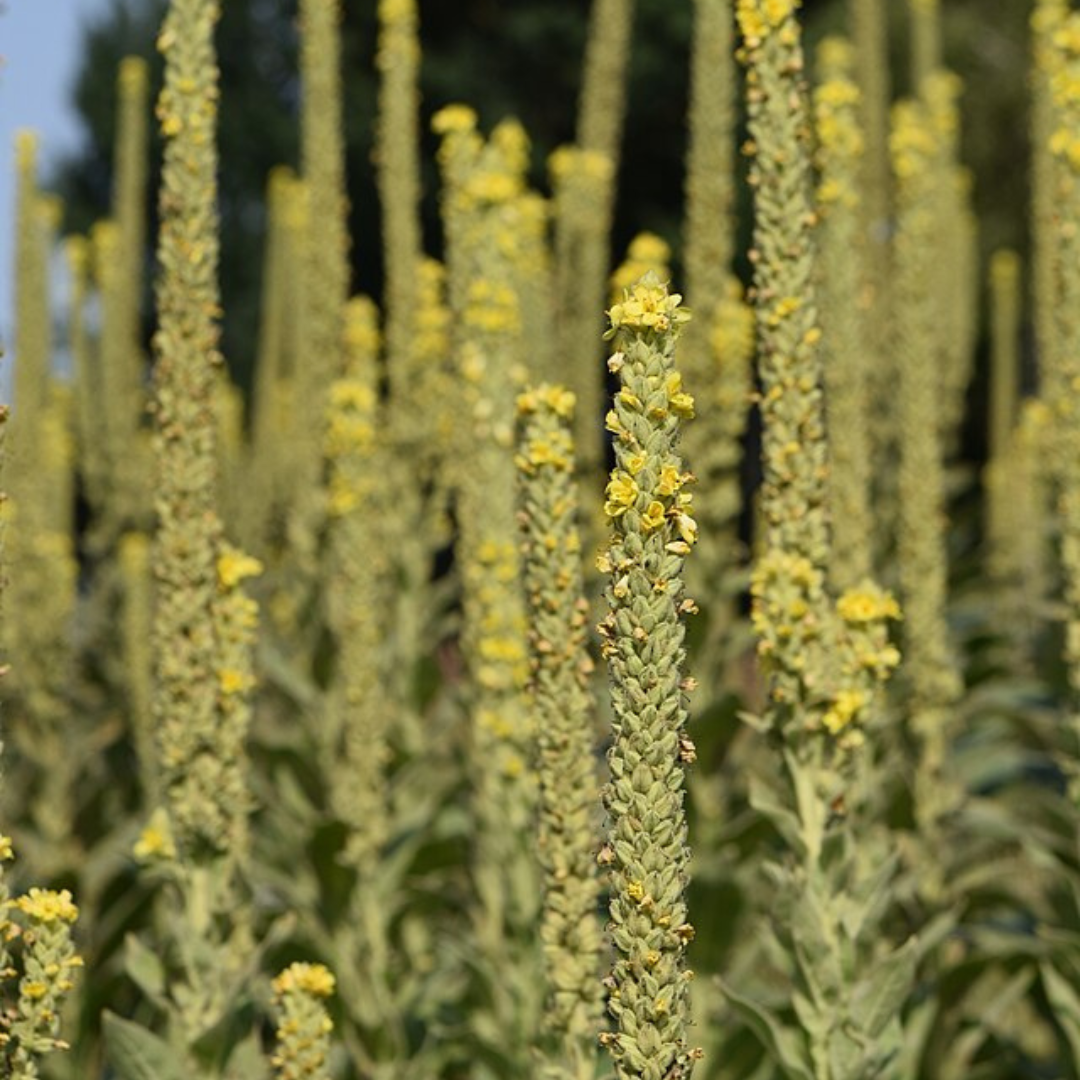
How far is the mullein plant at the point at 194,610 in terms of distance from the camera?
534 cm

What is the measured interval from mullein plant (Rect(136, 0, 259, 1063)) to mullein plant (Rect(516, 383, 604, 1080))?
3.32 ft

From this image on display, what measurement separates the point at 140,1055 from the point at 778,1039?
157 cm

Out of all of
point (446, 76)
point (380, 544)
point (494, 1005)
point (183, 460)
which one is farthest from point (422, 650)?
point (446, 76)

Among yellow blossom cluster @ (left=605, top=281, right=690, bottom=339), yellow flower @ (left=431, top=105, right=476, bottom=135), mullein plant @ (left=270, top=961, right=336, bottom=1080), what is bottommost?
mullein plant @ (left=270, top=961, right=336, bottom=1080)

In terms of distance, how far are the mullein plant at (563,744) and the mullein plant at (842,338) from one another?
2360mm

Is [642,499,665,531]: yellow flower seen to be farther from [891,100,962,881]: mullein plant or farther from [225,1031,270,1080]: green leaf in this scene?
[891,100,962,881]: mullein plant

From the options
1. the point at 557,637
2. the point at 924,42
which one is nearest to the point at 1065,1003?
the point at 557,637

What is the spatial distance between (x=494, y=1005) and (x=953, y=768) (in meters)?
2.66

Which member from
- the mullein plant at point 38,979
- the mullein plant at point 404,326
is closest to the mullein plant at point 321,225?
the mullein plant at point 404,326

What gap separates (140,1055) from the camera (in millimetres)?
5254

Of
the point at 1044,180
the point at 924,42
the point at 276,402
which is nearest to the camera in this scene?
the point at 1044,180

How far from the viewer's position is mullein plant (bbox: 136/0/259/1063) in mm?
5344

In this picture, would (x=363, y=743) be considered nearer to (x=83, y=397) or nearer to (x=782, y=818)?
(x=782, y=818)

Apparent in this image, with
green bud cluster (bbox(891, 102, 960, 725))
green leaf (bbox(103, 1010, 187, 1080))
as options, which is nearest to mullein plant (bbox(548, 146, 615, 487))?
green bud cluster (bbox(891, 102, 960, 725))
